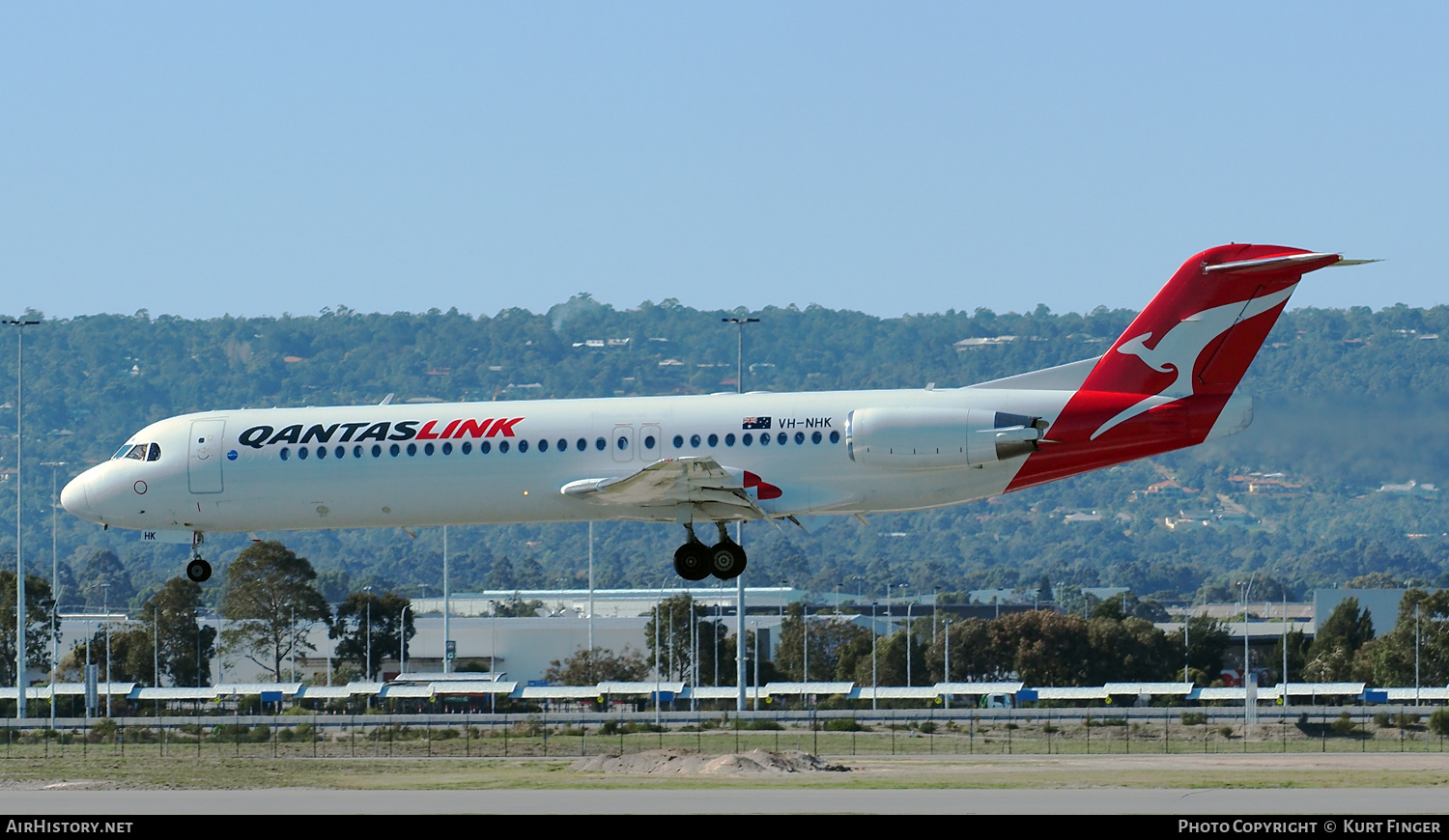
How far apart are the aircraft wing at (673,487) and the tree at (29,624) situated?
7123cm

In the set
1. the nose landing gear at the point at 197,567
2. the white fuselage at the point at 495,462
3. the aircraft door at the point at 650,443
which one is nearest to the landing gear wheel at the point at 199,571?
the nose landing gear at the point at 197,567

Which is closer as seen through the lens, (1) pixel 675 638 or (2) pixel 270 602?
(2) pixel 270 602

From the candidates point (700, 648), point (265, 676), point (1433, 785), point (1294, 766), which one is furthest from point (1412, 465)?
point (1433, 785)

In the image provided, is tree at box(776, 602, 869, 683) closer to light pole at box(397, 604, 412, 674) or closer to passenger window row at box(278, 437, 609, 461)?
light pole at box(397, 604, 412, 674)

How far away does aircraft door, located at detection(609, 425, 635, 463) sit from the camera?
37.2 metres

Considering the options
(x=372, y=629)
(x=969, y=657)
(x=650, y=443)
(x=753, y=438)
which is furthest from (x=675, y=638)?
(x=753, y=438)

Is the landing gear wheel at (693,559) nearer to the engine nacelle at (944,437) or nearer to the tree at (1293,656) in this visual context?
the engine nacelle at (944,437)

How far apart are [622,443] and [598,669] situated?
7372 centimetres

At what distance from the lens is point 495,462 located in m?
37.7

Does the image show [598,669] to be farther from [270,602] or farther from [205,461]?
[205,461]

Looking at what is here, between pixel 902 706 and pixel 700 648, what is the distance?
2300cm

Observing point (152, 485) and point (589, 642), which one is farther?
point (589, 642)
